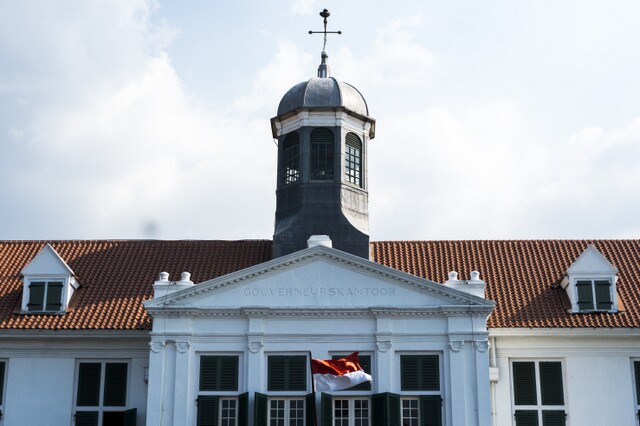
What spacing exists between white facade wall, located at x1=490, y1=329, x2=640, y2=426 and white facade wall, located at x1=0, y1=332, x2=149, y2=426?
490 inches

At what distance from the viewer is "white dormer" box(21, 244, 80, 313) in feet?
118

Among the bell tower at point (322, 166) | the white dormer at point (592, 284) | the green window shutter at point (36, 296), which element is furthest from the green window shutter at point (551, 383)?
the green window shutter at point (36, 296)

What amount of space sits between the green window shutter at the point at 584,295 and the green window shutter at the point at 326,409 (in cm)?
987

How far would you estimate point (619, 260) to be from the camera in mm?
38594

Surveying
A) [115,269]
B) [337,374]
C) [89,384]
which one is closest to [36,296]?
[115,269]

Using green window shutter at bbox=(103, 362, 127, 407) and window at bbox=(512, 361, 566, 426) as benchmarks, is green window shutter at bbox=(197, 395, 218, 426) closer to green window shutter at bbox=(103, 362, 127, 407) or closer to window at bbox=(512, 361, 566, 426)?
green window shutter at bbox=(103, 362, 127, 407)

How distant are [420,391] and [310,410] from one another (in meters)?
3.62

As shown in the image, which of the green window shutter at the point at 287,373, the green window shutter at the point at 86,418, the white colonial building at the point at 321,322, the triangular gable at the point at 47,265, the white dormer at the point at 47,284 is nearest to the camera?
the white colonial building at the point at 321,322

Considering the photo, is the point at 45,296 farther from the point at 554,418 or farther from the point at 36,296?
the point at 554,418

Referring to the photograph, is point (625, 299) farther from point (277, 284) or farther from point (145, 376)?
point (145, 376)

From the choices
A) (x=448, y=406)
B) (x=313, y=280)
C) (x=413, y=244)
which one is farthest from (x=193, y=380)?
(x=413, y=244)

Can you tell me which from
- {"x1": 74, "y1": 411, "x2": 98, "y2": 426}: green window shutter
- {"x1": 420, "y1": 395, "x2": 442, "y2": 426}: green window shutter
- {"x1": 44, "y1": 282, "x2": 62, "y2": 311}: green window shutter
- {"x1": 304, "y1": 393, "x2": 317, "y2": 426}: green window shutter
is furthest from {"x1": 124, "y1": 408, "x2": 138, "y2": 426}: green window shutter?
{"x1": 420, "y1": 395, "x2": 442, "y2": 426}: green window shutter

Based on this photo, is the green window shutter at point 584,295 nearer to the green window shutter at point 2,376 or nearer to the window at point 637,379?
the window at point 637,379

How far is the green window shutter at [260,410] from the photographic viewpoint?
103 ft
